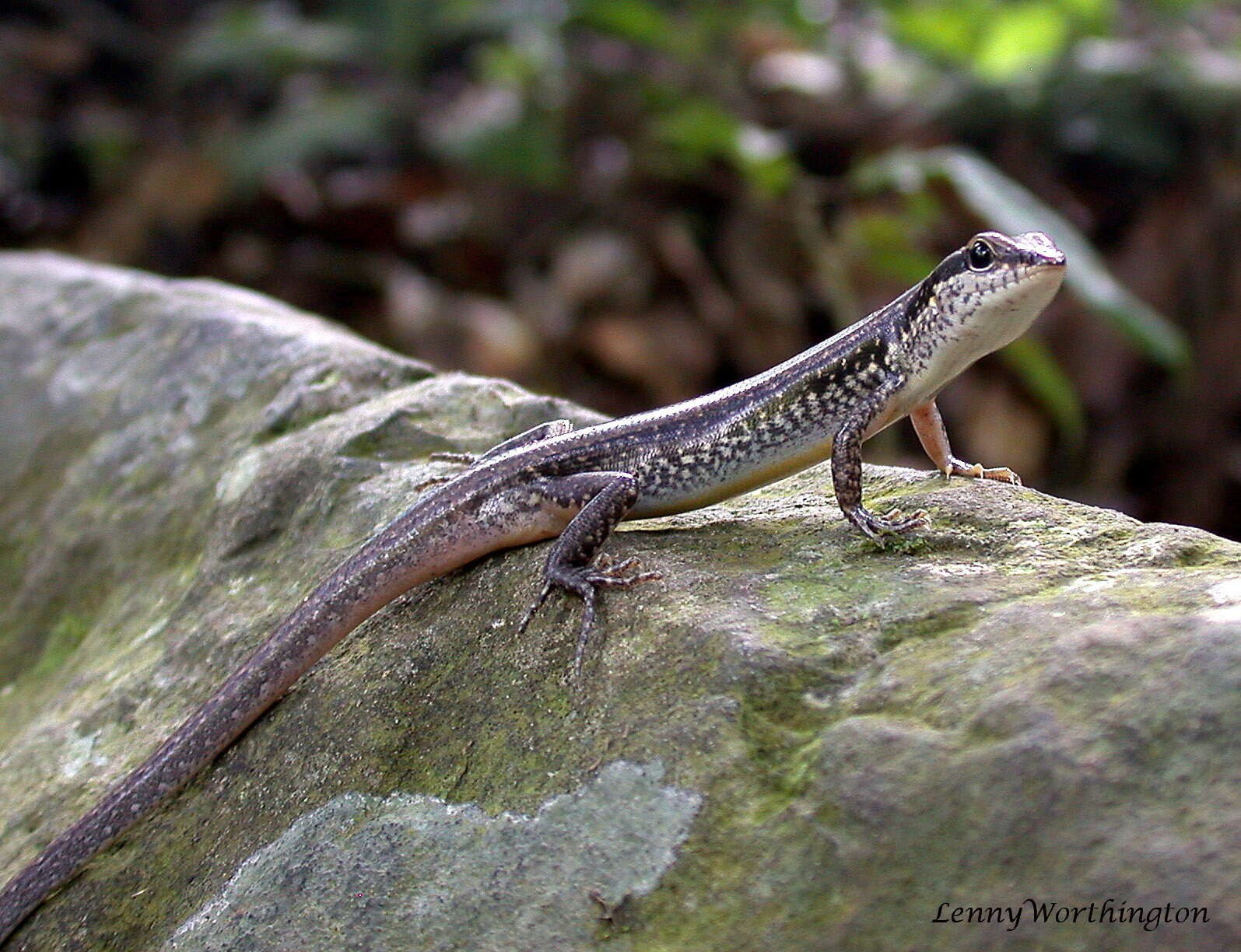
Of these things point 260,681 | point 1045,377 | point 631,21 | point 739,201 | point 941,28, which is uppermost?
point 941,28

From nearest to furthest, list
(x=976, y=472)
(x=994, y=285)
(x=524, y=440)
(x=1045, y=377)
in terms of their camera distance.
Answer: (x=994, y=285) < (x=976, y=472) < (x=524, y=440) < (x=1045, y=377)

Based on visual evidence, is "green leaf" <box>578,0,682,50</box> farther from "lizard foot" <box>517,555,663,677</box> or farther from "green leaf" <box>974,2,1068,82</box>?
"lizard foot" <box>517,555,663,677</box>

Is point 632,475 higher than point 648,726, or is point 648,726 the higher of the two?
point 632,475

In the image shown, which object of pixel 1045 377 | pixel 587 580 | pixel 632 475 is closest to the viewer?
pixel 587 580

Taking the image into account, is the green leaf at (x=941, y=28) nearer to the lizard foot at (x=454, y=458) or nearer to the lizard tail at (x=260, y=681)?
the lizard foot at (x=454, y=458)

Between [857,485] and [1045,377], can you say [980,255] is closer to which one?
[857,485]

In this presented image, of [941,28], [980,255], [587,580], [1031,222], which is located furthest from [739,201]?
[587,580]

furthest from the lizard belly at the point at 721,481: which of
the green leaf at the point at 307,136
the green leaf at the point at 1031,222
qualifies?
the green leaf at the point at 307,136

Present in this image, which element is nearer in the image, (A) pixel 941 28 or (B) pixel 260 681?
(B) pixel 260 681
